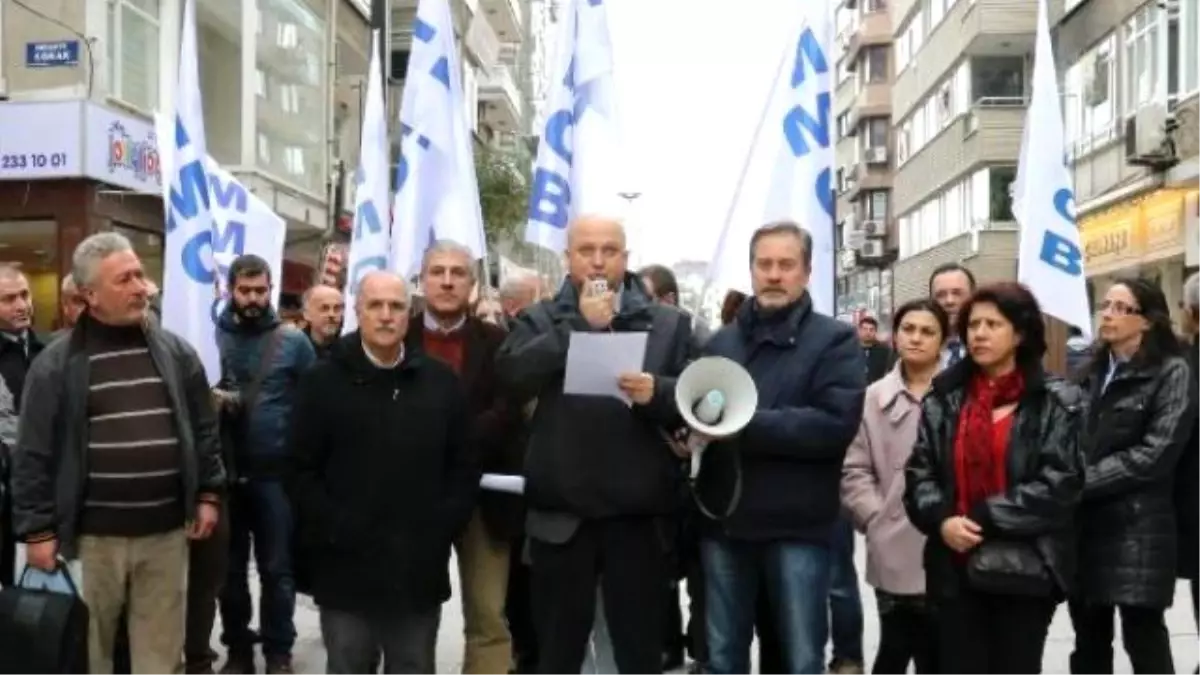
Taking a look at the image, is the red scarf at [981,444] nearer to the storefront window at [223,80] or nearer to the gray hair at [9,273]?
the gray hair at [9,273]

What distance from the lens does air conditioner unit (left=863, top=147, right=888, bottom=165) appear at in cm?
6531

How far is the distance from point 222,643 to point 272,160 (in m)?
15.8

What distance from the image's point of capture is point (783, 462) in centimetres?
515

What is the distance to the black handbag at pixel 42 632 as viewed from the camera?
17.1 ft

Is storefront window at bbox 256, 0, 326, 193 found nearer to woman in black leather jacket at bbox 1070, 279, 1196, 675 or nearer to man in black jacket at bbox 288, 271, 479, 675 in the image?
man in black jacket at bbox 288, 271, 479, 675

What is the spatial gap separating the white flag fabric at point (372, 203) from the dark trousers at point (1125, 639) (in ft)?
13.9

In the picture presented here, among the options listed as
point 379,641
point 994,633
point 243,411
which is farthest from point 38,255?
point 994,633

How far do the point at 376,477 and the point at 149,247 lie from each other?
1352 cm

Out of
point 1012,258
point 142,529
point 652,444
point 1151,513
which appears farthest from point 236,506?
point 1012,258

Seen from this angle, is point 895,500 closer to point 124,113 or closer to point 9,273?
point 9,273

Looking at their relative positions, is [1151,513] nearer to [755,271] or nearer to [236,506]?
[755,271]

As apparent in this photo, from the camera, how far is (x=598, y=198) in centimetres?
788

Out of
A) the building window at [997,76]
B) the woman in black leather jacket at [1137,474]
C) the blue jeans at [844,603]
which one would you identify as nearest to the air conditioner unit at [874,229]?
the building window at [997,76]

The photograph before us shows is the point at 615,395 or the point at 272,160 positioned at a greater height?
the point at 272,160
